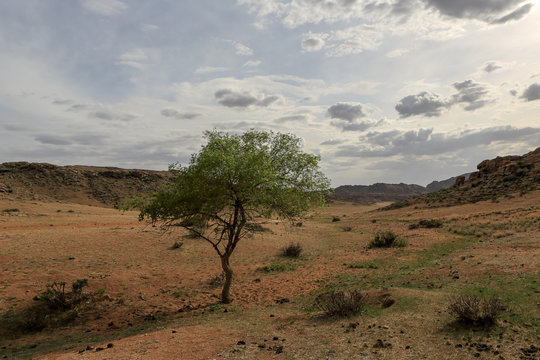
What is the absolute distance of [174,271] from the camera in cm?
1814

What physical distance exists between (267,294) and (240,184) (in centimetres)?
604

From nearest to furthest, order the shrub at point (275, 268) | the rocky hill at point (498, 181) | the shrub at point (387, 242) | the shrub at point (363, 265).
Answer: the shrub at point (363, 265), the shrub at point (275, 268), the shrub at point (387, 242), the rocky hill at point (498, 181)

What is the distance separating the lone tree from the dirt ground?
1.42m

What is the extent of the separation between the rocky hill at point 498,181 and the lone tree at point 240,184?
4903 centimetres

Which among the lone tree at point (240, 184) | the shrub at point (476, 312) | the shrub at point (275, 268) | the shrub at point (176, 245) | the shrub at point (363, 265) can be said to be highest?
the lone tree at point (240, 184)

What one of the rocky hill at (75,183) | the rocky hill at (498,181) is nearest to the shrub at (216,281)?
the rocky hill at (498,181)

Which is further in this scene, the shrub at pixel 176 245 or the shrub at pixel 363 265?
the shrub at pixel 176 245

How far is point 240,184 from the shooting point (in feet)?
36.5

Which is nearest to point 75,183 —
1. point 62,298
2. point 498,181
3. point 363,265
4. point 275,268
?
point 275,268

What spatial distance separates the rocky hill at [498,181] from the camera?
52625 mm

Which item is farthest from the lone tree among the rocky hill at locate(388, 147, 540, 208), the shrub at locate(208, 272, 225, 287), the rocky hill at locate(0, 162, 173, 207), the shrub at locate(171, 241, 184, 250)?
the rocky hill at locate(0, 162, 173, 207)

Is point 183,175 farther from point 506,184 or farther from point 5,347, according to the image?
point 506,184

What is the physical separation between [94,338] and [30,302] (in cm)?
492

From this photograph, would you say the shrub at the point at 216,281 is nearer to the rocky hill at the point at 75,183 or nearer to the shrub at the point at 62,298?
the shrub at the point at 62,298
